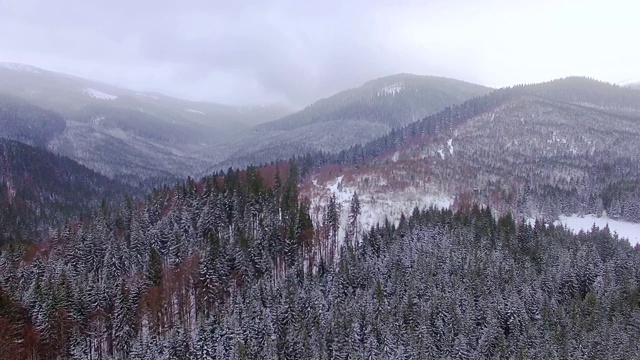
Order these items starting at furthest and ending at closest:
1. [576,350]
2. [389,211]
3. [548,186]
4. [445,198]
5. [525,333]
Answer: [548,186]
[445,198]
[389,211]
[525,333]
[576,350]

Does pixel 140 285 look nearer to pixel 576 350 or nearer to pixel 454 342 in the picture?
pixel 454 342

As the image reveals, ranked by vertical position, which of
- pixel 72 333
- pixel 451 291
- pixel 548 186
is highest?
pixel 548 186

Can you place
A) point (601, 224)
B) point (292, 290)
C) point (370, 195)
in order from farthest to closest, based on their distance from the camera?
point (601, 224)
point (370, 195)
point (292, 290)

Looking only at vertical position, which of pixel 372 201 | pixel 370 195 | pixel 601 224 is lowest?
pixel 601 224

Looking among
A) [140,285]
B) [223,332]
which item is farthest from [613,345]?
[140,285]

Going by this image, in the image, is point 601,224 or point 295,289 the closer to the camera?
point 295,289

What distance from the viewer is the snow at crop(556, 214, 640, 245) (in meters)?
165

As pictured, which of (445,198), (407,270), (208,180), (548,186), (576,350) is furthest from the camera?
(548,186)

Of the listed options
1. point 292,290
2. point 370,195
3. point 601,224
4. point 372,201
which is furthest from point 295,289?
point 601,224

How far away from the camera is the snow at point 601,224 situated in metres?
165

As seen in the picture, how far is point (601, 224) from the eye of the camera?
172m

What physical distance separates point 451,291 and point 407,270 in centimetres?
1220

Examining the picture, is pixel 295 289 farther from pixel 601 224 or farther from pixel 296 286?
pixel 601 224

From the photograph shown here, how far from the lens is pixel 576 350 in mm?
69562
